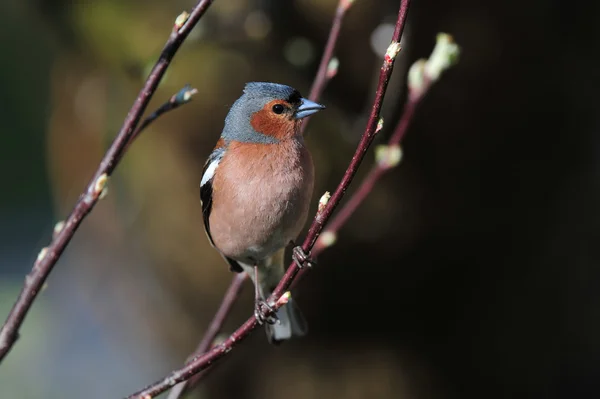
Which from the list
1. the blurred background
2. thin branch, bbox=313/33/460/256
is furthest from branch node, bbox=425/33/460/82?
the blurred background

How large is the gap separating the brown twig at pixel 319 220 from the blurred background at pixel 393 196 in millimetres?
2300

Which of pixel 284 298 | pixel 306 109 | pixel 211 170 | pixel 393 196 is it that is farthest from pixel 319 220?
pixel 393 196

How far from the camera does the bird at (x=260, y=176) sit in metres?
2.21

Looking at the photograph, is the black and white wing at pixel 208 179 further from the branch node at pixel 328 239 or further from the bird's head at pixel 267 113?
the branch node at pixel 328 239

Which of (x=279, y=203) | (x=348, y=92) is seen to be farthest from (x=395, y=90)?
(x=279, y=203)

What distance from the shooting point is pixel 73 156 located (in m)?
5.10

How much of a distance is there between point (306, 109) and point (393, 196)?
90.5 inches

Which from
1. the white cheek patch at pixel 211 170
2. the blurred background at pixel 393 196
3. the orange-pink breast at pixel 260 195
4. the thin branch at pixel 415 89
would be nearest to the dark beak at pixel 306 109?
the orange-pink breast at pixel 260 195

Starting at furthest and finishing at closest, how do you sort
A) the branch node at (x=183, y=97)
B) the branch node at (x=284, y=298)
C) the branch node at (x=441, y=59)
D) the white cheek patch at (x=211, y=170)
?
the white cheek patch at (x=211, y=170), the branch node at (x=441, y=59), the branch node at (x=183, y=97), the branch node at (x=284, y=298)

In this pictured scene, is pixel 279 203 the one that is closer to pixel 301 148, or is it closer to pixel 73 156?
pixel 301 148

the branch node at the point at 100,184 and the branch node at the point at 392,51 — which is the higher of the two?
the branch node at the point at 100,184

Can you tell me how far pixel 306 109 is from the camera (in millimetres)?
2170

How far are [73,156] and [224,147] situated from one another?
9.84ft

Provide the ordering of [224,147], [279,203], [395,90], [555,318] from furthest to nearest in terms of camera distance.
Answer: [555,318], [395,90], [224,147], [279,203]
